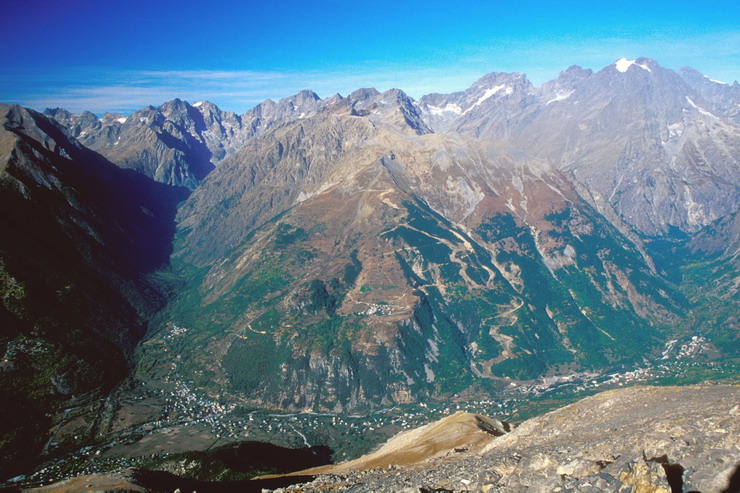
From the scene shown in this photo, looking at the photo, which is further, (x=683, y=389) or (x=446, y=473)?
(x=683, y=389)

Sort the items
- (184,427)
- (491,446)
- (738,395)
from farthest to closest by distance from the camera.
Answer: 1. (184,427)
2. (491,446)
3. (738,395)

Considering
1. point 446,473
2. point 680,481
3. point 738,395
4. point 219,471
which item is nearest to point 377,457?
point 219,471

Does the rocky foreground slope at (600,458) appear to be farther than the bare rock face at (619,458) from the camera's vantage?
Yes

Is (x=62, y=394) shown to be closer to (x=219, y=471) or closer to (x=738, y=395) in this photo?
(x=219, y=471)

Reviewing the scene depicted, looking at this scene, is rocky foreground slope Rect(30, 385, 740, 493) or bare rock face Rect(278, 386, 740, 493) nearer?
bare rock face Rect(278, 386, 740, 493)

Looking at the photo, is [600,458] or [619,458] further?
[600,458]

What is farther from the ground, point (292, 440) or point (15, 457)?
point (15, 457)

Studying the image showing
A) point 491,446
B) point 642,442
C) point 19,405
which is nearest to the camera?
point 642,442

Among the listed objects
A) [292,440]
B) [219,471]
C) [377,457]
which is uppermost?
[377,457]
